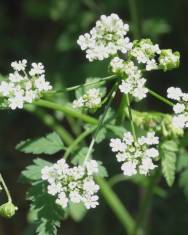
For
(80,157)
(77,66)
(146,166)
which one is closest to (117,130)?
(80,157)

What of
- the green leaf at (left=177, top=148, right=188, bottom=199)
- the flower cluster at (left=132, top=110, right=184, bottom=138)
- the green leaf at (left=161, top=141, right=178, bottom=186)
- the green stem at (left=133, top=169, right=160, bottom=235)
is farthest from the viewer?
the green stem at (left=133, top=169, right=160, bottom=235)

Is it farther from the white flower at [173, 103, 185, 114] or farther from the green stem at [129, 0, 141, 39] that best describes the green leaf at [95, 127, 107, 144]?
the green stem at [129, 0, 141, 39]

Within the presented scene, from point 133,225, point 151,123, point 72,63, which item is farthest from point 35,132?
point 151,123

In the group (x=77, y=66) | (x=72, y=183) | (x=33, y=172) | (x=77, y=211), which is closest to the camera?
(x=72, y=183)

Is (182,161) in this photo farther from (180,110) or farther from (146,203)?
(180,110)

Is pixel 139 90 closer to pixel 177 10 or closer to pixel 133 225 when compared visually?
pixel 133 225

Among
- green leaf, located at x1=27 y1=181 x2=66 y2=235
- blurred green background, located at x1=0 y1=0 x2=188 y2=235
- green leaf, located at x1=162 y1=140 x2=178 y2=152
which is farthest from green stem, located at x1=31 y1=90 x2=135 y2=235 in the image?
green leaf, located at x1=27 y1=181 x2=66 y2=235

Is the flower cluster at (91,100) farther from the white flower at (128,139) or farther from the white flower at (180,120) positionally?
the white flower at (180,120)
